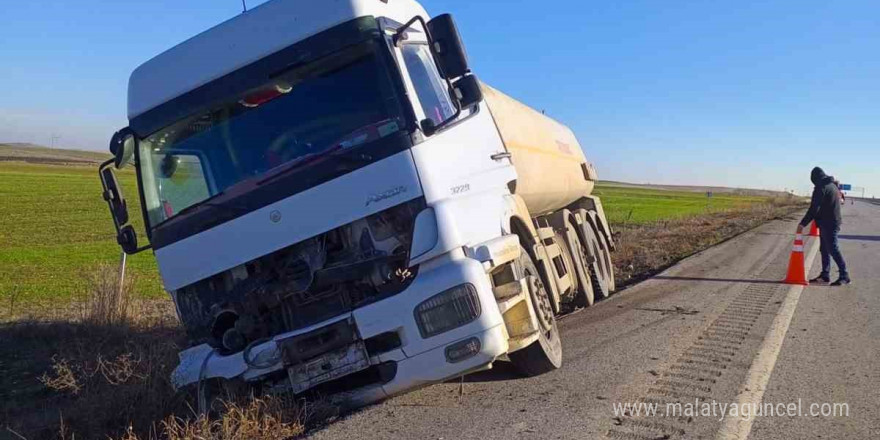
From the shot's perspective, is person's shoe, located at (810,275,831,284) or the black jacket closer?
person's shoe, located at (810,275,831,284)

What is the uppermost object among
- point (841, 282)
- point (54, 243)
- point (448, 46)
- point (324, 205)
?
point (54, 243)

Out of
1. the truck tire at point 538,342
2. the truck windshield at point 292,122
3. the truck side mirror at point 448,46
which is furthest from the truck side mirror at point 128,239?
the truck tire at point 538,342

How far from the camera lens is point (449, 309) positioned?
395 cm

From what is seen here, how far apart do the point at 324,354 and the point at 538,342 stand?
1.65 metres

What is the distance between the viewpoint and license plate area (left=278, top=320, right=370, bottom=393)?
13.3 feet

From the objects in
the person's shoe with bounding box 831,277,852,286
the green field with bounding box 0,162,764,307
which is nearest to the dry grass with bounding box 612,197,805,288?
the person's shoe with bounding box 831,277,852,286

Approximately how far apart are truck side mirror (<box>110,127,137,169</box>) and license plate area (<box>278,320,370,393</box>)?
72.1 inches

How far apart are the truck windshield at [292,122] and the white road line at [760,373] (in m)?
2.67

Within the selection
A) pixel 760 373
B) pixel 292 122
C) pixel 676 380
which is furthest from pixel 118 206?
pixel 760 373

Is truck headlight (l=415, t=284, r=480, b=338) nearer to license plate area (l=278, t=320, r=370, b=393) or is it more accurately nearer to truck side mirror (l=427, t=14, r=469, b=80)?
license plate area (l=278, t=320, r=370, b=393)

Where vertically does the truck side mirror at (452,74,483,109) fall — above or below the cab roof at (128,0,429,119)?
below

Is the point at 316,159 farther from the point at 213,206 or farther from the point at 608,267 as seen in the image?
the point at 608,267

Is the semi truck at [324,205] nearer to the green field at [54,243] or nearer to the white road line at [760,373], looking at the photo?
the white road line at [760,373]

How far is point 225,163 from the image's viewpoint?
4496 millimetres
